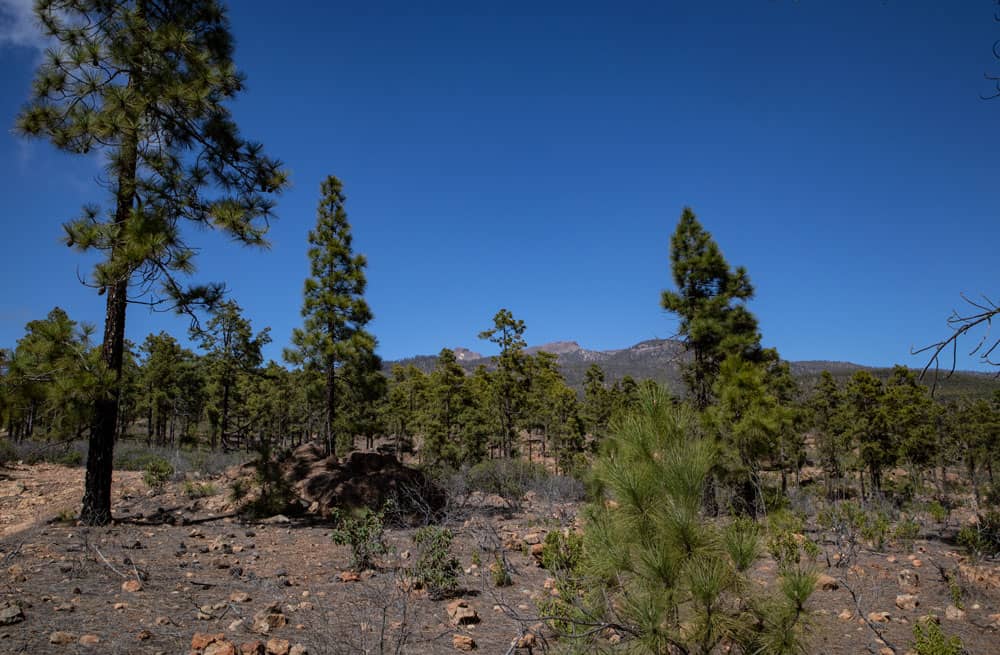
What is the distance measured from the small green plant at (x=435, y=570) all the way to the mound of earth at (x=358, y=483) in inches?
155

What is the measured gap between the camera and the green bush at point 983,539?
320 inches

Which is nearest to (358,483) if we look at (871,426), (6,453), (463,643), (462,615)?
(462,615)

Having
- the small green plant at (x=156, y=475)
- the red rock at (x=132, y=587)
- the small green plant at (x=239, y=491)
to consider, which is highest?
the small green plant at (x=156, y=475)

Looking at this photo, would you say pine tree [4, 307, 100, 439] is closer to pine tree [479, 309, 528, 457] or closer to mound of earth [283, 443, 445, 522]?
mound of earth [283, 443, 445, 522]

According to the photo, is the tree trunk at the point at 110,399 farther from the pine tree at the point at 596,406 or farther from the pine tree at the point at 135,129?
the pine tree at the point at 596,406

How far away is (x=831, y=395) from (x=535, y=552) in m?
34.0

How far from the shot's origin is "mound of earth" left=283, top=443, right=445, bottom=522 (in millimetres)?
11031

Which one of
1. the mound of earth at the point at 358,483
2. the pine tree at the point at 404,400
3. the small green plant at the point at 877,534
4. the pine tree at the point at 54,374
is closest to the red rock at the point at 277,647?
the pine tree at the point at 54,374

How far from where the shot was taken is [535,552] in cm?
835

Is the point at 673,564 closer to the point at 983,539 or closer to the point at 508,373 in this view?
the point at 983,539

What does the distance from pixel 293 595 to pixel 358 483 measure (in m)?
5.75

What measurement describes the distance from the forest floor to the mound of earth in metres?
1.50

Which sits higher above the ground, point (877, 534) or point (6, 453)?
point (6, 453)

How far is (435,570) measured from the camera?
20.3 feet
